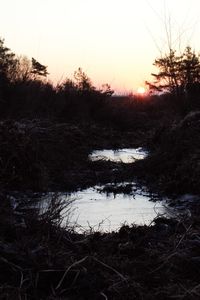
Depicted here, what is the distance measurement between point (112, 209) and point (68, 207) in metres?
0.89

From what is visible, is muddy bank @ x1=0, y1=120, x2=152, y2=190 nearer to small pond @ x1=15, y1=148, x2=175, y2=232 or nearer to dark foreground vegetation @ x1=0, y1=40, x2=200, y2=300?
dark foreground vegetation @ x1=0, y1=40, x2=200, y2=300

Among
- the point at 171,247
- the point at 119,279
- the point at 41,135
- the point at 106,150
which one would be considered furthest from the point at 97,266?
the point at 106,150

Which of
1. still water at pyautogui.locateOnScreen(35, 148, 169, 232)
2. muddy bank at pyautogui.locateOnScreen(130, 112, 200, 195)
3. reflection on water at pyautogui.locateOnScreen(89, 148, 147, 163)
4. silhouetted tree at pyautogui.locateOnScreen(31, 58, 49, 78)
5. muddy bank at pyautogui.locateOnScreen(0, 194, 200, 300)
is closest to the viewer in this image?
muddy bank at pyautogui.locateOnScreen(0, 194, 200, 300)

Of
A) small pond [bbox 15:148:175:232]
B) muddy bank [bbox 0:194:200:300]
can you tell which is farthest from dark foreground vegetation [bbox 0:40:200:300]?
small pond [bbox 15:148:175:232]

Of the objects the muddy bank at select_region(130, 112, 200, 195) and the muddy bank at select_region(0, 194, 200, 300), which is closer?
the muddy bank at select_region(0, 194, 200, 300)

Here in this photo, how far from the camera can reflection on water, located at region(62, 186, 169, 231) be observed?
11.0 m

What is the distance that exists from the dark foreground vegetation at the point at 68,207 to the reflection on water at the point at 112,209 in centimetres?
54

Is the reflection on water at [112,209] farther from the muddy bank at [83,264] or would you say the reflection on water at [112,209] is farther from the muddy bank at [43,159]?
the muddy bank at [83,264]

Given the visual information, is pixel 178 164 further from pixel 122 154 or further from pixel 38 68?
pixel 38 68

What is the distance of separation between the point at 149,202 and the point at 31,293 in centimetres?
Answer: 784

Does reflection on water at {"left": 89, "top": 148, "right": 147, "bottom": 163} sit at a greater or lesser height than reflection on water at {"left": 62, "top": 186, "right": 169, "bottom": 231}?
greater

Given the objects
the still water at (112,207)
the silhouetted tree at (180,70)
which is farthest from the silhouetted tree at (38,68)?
the still water at (112,207)

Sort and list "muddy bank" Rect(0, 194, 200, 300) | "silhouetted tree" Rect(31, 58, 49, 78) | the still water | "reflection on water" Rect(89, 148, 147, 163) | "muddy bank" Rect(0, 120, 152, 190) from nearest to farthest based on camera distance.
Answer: "muddy bank" Rect(0, 194, 200, 300)
the still water
"muddy bank" Rect(0, 120, 152, 190)
"reflection on water" Rect(89, 148, 147, 163)
"silhouetted tree" Rect(31, 58, 49, 78)

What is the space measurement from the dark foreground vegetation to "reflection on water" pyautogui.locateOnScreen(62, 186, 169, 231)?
1.78ft
